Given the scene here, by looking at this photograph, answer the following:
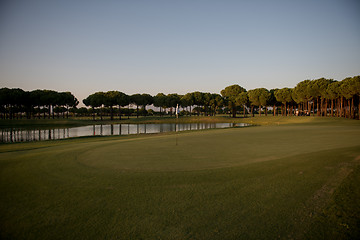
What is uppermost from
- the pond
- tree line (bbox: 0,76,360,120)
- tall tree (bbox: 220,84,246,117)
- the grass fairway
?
tall tree (bbox: 220,84,246,117)

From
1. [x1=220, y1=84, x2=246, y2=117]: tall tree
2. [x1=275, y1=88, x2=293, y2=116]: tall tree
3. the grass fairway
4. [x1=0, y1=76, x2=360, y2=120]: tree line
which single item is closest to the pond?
[x1=0, y1=76, x2=360, y2=120]: tree line

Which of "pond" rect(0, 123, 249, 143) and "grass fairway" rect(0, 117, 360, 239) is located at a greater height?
"grass fairway" rect(0, 117, 360, 239)

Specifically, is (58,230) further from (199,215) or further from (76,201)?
(199,215)

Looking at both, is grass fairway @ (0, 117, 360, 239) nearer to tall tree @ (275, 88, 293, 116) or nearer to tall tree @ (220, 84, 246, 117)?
tall tree @ (275, 88, 293, 116)

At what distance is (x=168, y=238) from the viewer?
380cm

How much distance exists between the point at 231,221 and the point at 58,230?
3582mm

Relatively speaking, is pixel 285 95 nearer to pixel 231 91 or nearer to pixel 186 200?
pixel 231 91

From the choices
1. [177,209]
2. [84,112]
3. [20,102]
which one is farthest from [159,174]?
[84,112]

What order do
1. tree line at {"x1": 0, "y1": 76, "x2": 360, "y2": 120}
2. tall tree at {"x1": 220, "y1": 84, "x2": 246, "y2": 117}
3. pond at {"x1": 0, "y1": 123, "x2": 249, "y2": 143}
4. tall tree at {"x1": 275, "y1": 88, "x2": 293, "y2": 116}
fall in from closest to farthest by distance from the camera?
pond at {"x1": 0, "y1": 123, "x2": 249, "y2": 143}, tree line at {"x1": 0, "y1": 76, "x2": 360, "y2": 120}, tall tree at {"x1": 275, "y1": 88, "x2": 293, "y2": 116}, tall tree at {"x1": 220, "y1": 84, "x2": 246, "y2": 117}

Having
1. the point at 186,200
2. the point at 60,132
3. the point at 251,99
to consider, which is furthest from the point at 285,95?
the point at 186,200

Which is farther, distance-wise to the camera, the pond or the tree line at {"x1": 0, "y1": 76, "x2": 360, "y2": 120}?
the tree line at {"x1": 0, "y1": 76, "x2": 360, "y2": 120}

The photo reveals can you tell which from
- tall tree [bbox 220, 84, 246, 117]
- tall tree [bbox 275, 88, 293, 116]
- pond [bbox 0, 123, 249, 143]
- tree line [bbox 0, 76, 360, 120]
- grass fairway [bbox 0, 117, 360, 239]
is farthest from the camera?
tall tree [bbox 220, 84, 246, 117]

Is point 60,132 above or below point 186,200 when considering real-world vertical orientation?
below

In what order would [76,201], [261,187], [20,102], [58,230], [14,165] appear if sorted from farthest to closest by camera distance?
[20,102], [14,165], [261,187], [76,201], [58,230]
